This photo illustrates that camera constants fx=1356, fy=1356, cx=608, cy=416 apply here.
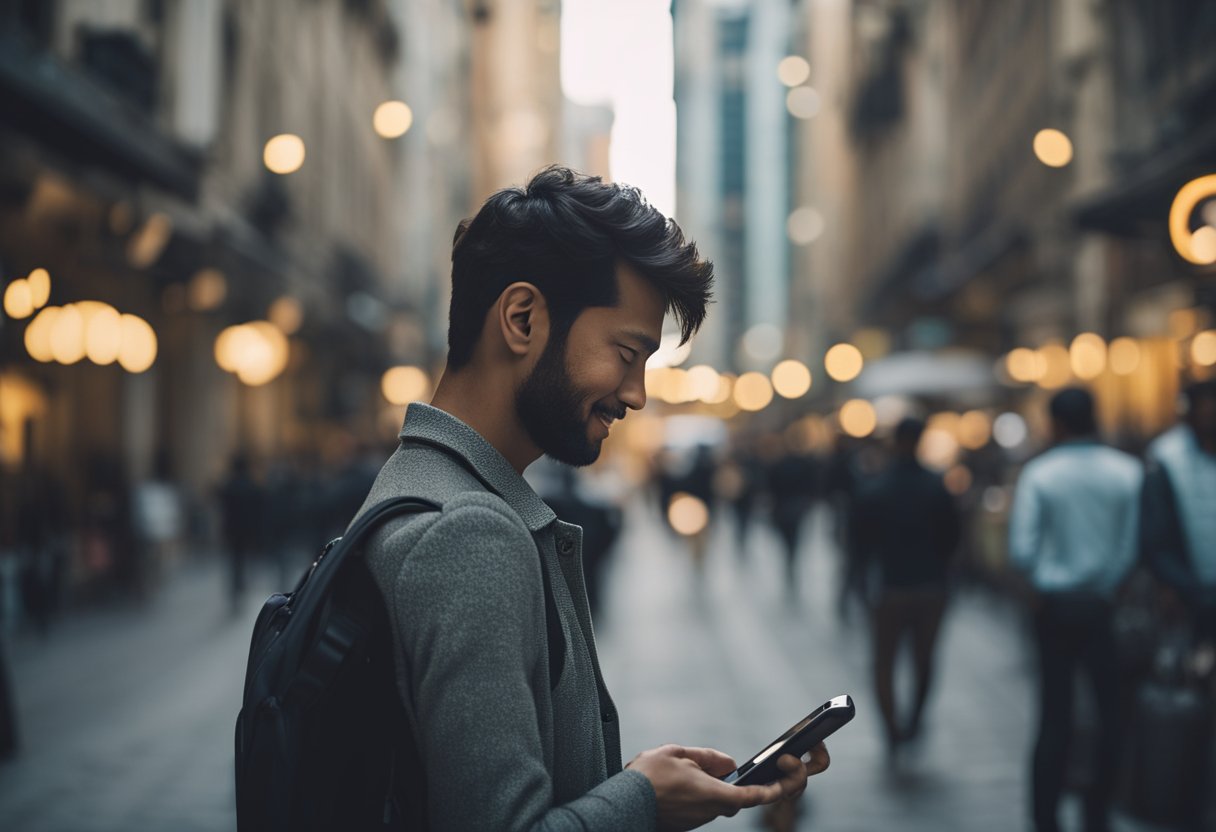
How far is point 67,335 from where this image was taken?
11.9 metres

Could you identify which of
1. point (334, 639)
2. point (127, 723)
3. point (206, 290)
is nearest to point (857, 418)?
point (206, 290)

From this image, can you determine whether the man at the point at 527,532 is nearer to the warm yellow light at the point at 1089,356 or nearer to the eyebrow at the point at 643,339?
the eyebrow at the point at 643,339

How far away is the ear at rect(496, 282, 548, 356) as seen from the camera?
6.23ft

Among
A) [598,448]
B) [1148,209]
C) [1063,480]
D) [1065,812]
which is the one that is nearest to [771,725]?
[1065,812]

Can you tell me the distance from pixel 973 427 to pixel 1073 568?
24.4 m

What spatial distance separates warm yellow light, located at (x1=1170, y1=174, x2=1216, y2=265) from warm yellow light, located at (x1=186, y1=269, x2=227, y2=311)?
14.8 metres

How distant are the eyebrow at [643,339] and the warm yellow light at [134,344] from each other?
1169 centimetres

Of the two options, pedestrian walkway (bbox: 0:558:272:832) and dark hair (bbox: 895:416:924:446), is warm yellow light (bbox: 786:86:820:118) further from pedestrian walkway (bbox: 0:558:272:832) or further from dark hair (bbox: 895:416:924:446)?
dark hair (bbox: 895:416:924:446)

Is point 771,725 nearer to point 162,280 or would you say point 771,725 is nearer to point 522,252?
point 522,252

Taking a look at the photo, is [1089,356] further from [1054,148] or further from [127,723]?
[127,723]

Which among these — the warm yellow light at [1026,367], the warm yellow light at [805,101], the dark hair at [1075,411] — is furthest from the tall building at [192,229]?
the warm yellow light at [805,101]

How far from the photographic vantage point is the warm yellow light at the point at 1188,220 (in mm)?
6844

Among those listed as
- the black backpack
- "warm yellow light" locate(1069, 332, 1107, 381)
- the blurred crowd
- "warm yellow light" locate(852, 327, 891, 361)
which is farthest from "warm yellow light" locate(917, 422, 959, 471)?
"warm yellow light" locate(852, 327, 891, 361)

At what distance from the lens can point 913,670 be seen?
26.7 ft
